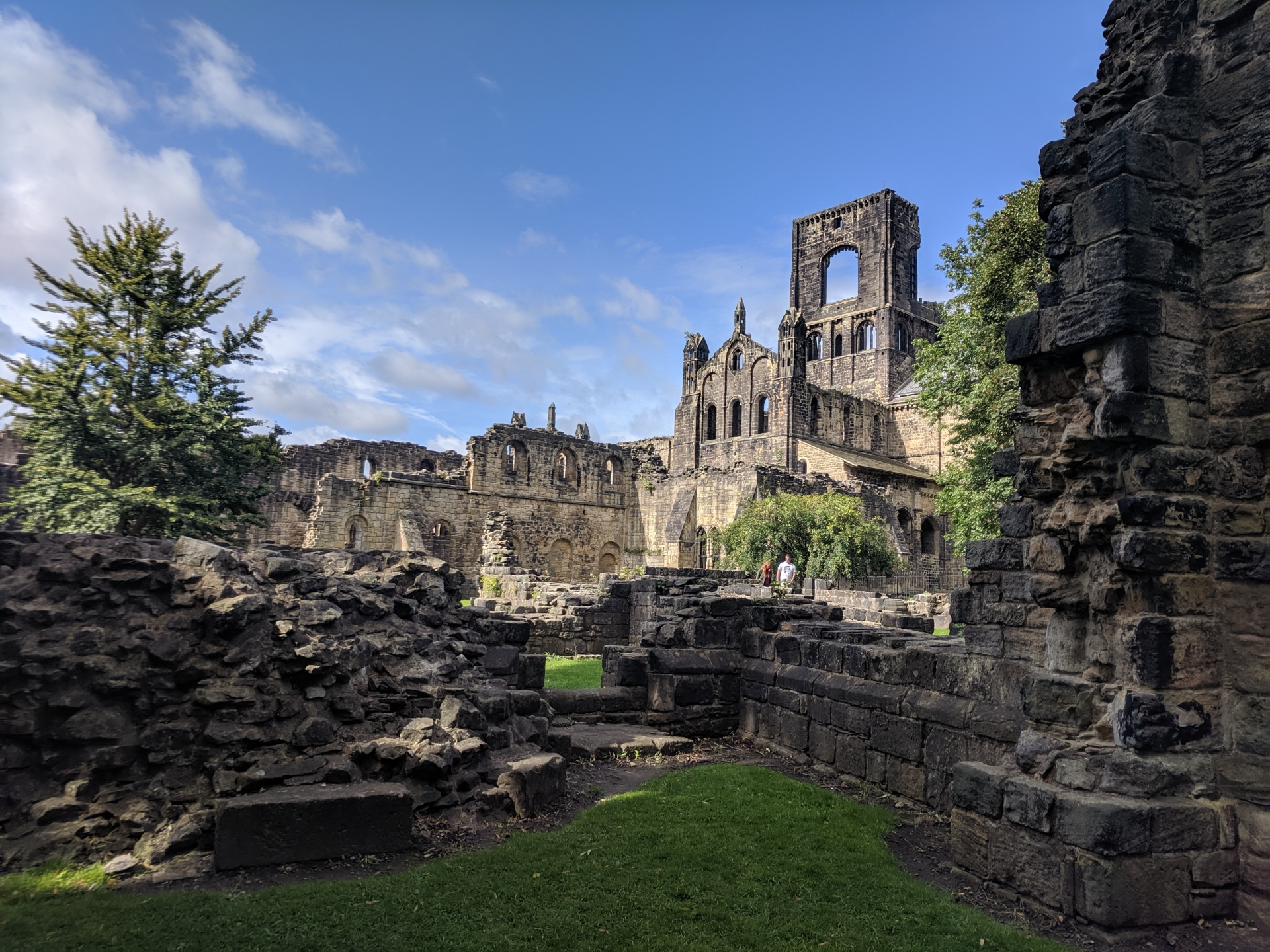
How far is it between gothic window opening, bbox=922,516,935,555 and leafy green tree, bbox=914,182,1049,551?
21.5 metres

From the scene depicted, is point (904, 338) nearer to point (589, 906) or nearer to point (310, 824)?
point (589, 906)

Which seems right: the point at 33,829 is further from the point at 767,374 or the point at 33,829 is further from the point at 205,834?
the point at 767,374

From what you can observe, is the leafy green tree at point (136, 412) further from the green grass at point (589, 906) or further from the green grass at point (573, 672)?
the green grass at point (589, 906)

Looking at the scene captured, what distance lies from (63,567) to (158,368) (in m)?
14.7

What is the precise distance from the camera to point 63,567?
5.42 m

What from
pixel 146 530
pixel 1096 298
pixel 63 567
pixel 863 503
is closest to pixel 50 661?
pixel 63 567

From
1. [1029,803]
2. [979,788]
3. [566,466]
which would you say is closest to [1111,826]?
[1029,803]

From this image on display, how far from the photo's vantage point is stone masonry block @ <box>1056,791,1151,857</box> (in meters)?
3.89

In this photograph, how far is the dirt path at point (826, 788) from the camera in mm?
3879

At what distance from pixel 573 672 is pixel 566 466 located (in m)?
22.5

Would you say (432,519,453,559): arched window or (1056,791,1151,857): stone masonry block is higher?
(432,519,453,559): arched window

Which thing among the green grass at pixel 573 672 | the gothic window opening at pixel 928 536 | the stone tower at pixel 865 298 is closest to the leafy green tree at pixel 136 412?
the green grass at pixel 573 672

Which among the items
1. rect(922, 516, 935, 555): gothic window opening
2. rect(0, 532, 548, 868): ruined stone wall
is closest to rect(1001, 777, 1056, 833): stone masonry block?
rect(0, 532, 548, 868): ruined stone wall

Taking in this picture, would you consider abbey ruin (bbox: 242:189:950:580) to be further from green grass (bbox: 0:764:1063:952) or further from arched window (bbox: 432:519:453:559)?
green grass (bbox: 0:764:1063:952)
